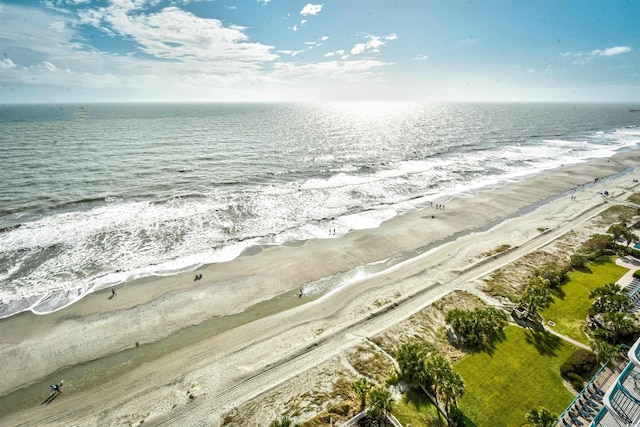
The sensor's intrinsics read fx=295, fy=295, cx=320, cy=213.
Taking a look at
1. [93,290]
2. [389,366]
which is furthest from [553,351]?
[93,290]

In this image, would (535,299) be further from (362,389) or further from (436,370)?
(362,389)

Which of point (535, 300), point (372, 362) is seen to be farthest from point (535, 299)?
point (372, 362)

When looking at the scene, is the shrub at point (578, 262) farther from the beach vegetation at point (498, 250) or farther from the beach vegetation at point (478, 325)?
the beach vegetation at point (478, 325)

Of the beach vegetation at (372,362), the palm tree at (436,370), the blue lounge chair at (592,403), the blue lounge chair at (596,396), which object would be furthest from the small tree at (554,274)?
the beach vegetation at (372,362)

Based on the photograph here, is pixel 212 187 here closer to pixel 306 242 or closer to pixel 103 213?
pixel 103 213

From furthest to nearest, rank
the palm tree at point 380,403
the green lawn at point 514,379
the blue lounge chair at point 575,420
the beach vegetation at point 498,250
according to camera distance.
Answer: the beach vegetation at point 498,250, the green lawn at point 514,379, the blue lounge chair at point 575,420, the palm tree at point 380,403

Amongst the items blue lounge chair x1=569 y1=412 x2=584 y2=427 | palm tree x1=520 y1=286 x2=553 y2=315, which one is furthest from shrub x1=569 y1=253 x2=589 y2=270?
blue lounge chair x1=569 y1=412 x2=584 y2=427
